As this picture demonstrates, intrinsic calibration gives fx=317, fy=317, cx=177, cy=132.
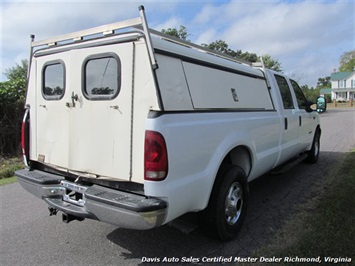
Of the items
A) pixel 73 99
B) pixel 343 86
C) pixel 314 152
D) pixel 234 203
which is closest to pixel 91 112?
pixel 73 99

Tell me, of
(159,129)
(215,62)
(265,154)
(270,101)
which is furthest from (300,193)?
(159,129)

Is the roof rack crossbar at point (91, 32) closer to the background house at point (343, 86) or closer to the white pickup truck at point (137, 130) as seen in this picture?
the white pickup truck at point (137, 130)

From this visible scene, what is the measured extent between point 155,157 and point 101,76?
1.10m

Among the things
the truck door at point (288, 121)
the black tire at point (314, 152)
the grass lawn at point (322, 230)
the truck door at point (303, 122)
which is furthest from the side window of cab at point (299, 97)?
the grass lawn at point (322, 230)

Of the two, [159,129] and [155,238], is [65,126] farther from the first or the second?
[155,238]

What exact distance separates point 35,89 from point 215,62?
2.28 meters

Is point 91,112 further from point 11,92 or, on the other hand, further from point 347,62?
point 347,62

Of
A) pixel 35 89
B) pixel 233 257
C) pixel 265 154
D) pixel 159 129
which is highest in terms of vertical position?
pixel 35 89

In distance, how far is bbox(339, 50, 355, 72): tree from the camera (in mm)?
77512

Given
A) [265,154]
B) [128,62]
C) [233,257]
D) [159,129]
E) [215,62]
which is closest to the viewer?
[159,129]

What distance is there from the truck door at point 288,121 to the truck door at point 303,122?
0.91ft

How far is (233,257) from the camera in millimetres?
3357

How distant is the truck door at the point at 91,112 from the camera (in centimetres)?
306

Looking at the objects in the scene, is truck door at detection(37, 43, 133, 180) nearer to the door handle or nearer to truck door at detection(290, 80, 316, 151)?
the door handle
